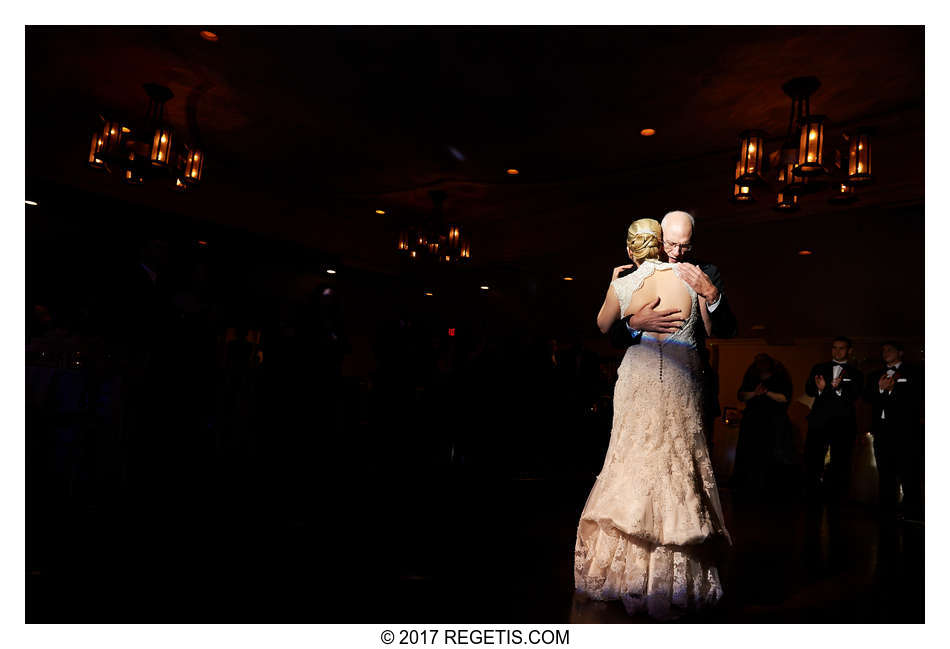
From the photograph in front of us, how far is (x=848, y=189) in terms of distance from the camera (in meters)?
4.26

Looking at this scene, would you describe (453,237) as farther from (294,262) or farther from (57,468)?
(57,468)

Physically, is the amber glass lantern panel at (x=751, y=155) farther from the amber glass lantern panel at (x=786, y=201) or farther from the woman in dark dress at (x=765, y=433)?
the woman in dark dress at (x=765, y=433)

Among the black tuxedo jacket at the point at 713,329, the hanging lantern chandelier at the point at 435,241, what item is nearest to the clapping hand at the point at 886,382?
the black tuxedo jacket at the point at 713,329

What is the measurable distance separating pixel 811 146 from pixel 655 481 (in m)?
2.77

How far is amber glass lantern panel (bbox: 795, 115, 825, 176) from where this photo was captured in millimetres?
3761

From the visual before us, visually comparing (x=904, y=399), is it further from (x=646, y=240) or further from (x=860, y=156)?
(x=646, y=240)

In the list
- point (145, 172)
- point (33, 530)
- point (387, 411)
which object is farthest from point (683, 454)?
point (387, 411)

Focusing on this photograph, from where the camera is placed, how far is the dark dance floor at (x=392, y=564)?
2.12 metres

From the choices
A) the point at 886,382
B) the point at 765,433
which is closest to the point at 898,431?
the point at 886,382

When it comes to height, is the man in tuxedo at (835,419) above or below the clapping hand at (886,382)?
below

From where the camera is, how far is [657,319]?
2.13 m

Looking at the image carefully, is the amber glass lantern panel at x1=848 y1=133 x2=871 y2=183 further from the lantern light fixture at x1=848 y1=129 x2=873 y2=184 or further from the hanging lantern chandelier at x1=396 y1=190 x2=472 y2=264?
the hanging lantern chandelier at x1=396 y1=190 x2=472 y2=264

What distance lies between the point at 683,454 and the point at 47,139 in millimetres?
5789

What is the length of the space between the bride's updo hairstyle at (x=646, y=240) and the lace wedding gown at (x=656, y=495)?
0.10ft
